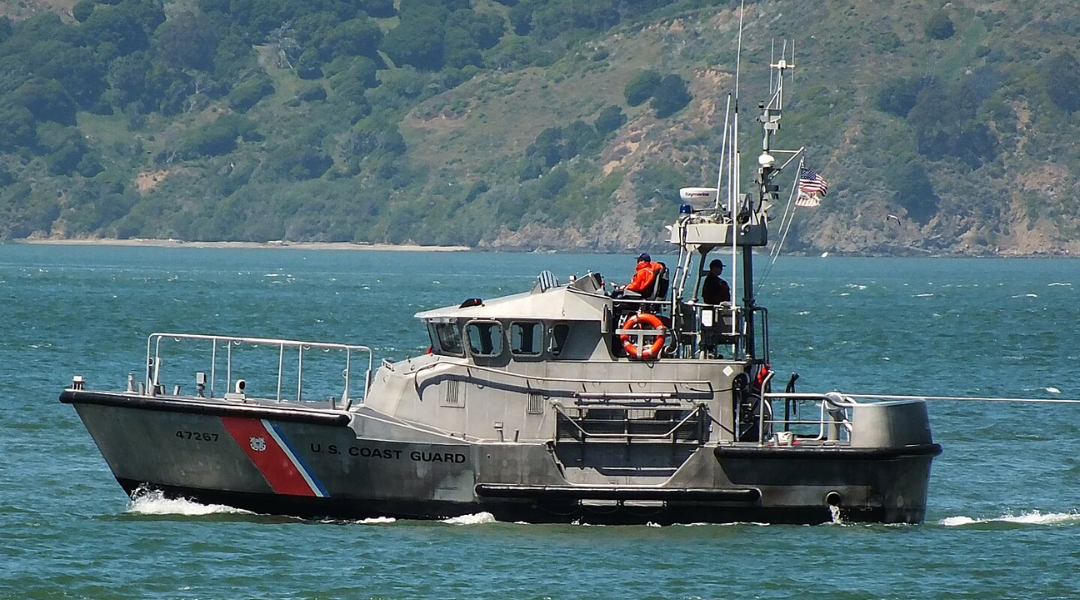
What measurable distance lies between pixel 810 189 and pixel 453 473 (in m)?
6.05

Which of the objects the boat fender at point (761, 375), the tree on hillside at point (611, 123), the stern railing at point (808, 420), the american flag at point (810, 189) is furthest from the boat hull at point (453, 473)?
the tree on hillside at point (611, 123)

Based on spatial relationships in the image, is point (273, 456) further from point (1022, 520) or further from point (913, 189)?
point (913, 189)

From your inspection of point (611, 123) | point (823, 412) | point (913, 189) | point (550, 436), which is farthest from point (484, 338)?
point (611, 123)

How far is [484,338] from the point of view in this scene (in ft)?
73.6

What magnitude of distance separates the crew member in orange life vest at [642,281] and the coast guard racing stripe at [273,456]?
4240 millimetres

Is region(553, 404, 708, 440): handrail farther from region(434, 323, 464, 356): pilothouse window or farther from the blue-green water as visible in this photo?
region(434, 323, 464, 356): pilothouse window

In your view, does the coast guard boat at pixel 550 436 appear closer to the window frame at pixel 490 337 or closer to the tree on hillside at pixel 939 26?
the window frame at pixel 490 337

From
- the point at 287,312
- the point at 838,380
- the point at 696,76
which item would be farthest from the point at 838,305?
the point at 696,76

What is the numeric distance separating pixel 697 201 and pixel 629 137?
16902 cm

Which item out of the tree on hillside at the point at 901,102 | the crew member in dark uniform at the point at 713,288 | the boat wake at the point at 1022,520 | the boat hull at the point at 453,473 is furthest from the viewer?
the tree on hillside at the point at 901,102

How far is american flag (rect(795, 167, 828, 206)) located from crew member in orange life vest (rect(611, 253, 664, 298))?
7.80 feet

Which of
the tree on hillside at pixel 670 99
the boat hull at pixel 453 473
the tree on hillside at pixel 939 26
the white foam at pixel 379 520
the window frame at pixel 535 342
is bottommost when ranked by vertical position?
the white foam at pixel 379 520

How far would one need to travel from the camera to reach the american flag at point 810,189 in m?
24.0

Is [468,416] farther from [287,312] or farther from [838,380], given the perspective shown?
[287,312]
